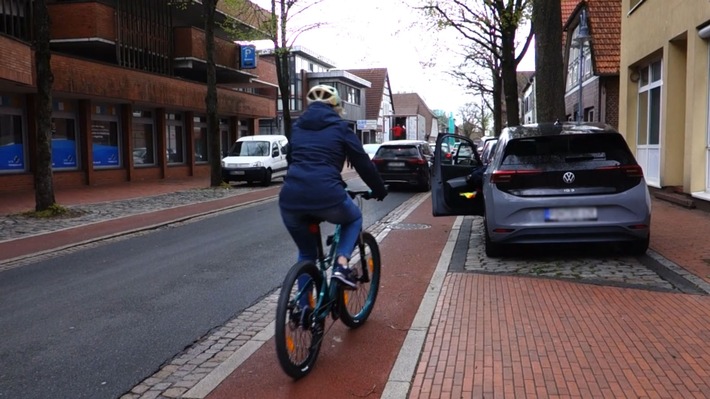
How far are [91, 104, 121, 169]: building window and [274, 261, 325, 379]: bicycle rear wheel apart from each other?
66.7 ft

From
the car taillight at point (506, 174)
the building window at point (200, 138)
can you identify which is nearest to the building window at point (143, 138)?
the building window at point (200, 138)

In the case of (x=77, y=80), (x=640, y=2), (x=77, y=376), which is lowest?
(x=77, y=376)

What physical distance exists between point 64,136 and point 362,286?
62.0ft

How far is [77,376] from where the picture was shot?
4320mm

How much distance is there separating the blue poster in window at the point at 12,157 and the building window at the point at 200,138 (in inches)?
436

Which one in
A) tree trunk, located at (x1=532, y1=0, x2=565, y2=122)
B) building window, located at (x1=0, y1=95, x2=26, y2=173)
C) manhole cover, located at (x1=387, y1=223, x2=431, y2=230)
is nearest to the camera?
manhole cover, located at (x1=387, y1=223, x2=431, y2=230)

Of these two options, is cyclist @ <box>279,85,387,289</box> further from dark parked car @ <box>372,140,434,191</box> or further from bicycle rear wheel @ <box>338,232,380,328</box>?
dark parked car @ <box>372,140,434,191</box>

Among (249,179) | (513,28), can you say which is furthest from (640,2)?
(249,179)

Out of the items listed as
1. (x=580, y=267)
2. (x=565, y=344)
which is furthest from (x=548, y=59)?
(x=565, y=344)

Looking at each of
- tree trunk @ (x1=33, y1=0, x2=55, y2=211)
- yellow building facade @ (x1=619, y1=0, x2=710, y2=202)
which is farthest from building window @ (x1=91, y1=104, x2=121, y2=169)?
yellow building facade @ (x1=619, y1=0, x2=710, y2=202)

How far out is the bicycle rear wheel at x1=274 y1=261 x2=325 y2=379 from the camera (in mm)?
3840

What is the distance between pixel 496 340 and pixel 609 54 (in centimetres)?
2062

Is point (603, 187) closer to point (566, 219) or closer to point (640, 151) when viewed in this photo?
point (566, 219)

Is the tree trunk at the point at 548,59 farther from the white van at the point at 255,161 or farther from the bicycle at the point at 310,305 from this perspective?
the white van at the point at 255,161
